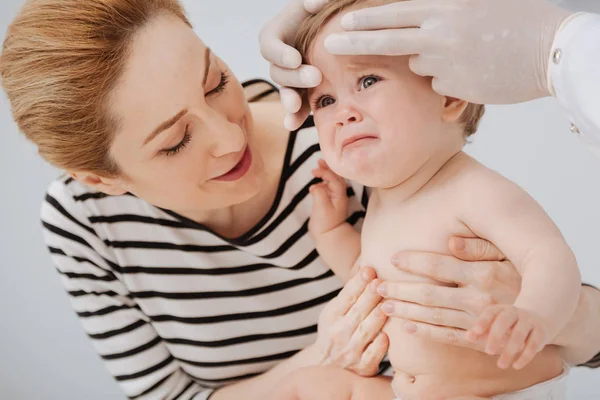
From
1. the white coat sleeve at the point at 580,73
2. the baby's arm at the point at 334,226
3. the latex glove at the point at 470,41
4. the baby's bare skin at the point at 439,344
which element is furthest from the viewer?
the baby's arm at the point at 334,226

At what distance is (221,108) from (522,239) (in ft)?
1.53

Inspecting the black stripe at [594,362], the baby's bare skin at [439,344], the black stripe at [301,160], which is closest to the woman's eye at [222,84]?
the black stripe at [301,160]

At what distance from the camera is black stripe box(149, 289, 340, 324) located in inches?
54.1

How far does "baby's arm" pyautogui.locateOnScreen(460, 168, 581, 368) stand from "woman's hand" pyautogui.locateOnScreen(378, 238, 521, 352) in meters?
0.03

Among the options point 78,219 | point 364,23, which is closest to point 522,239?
point 364,23

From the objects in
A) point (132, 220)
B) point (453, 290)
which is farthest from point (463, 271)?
point (132, 220)

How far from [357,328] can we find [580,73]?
19.2 inches

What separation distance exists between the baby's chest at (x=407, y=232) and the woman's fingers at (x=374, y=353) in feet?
0.29

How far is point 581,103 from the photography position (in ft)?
2.72

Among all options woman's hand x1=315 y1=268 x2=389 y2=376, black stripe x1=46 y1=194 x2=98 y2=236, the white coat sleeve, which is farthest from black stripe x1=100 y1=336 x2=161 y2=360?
the white coat sleeve

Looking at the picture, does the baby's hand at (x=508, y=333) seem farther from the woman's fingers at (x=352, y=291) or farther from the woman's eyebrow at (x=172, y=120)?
the woman's eyebrow at (x=172, y=120)

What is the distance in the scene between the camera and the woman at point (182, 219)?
3.48ft

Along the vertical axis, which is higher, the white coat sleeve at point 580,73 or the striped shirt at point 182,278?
the white coat sleeve at point 580,73

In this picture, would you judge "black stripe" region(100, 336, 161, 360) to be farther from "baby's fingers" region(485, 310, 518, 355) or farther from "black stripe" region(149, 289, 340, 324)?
"baby's fingers" region(485, 310, 518, 355)
